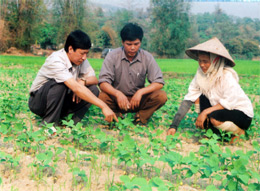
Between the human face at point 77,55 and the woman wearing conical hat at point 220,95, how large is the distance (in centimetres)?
132

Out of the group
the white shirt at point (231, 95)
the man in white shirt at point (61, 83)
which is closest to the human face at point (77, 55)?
the man in white shirt at point (61, 83)

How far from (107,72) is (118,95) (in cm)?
46

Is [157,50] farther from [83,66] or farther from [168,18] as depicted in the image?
[83,66]

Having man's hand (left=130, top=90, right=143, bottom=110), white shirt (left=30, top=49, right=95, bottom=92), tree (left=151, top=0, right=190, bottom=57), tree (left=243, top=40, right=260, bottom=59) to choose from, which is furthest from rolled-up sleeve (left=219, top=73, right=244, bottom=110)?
tree (left=243, top=40, right=260, bottom=59)

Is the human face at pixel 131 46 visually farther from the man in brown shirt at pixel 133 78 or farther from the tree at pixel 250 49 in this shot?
the tree at pixel 250 49

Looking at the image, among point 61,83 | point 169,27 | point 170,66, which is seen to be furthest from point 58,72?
point 169,27

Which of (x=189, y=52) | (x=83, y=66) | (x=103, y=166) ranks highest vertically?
(x=189, y=52)

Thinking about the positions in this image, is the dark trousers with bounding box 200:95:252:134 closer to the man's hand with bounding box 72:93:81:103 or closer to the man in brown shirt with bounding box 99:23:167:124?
the man in brown shirt with bounding box 99:23:167:124

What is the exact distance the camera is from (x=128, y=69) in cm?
→ 411

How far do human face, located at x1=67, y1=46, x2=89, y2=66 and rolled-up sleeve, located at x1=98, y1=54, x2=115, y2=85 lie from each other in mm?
527

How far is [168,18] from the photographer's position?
47.3 meters

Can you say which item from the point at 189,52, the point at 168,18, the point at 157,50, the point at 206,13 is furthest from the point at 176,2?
the point at 206,13

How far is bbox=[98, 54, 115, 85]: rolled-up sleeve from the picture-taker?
398 centimetres

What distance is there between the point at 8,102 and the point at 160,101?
2.18 metres
